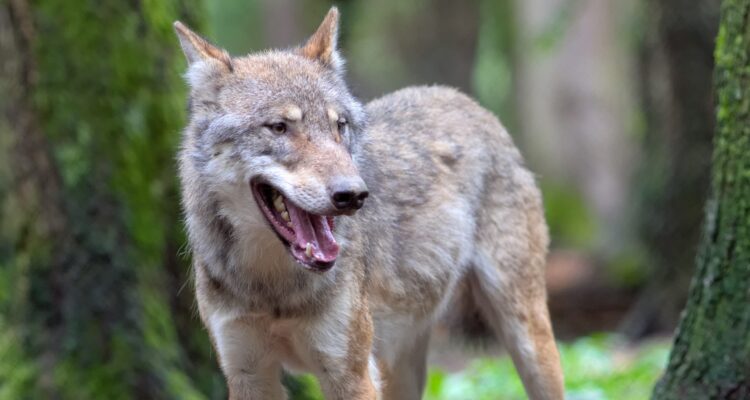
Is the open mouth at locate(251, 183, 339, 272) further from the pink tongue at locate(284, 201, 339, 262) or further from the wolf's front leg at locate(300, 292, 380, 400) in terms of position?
the wolf's front leg at locate(300, 292, 380, 400)

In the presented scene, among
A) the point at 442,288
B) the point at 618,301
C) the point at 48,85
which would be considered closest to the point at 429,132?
the point at 442,288

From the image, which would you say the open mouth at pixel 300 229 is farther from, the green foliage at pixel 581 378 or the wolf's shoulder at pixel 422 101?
the green foliage at pixel 581 378

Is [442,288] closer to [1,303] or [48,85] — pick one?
[48,85]

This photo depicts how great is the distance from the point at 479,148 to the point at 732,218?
1.69m

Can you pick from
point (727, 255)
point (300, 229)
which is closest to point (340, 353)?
point (300, 229)

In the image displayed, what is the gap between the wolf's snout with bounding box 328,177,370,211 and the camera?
4.79 meters

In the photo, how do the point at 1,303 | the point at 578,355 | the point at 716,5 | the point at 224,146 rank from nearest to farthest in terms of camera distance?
the point at 224,146 < the point at 1,303 < the point at 578,355 < the point at 716,5

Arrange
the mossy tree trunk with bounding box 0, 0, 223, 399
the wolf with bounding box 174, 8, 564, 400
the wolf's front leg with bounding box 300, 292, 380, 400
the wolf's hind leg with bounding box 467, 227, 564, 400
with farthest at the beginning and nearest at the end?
the mossy tree trunk with bounding box 0, 0, 223, 399 → the wolf's hind leg with bounding box 467, 227, 564, 400 → the wolf's front leg with bounding box 300, 292, 380, 400 → the wolf with bounding box 174, 8, 564, 400

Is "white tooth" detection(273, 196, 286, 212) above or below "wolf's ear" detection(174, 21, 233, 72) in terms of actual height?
below

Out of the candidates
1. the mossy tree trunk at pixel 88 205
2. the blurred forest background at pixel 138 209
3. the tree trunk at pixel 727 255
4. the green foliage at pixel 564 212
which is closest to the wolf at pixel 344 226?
the blurred forest background at pixel 138 209

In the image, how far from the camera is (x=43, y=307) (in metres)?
7.55

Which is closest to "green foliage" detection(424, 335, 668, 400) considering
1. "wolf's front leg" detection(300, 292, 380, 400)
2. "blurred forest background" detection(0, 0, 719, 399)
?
"blurred forest background" detection(0, 0, 719, 399)

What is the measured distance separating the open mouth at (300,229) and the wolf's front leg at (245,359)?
25.1 inches

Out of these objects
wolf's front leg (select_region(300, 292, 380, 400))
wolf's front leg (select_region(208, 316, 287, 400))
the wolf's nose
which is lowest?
wolf's front leg (select_region(208, 316, 287, 400))
